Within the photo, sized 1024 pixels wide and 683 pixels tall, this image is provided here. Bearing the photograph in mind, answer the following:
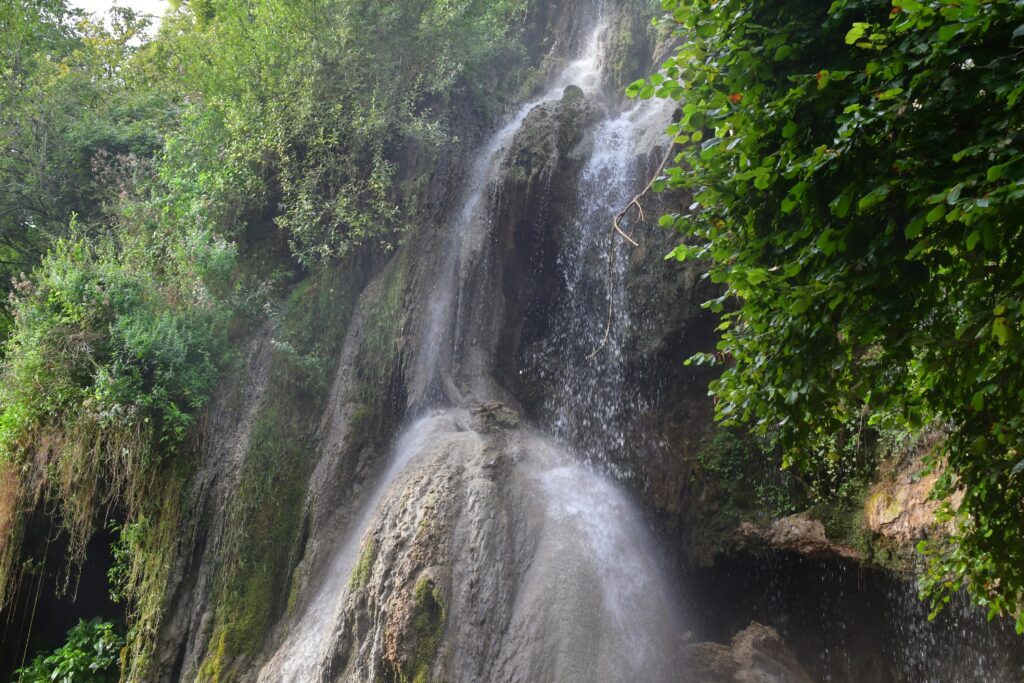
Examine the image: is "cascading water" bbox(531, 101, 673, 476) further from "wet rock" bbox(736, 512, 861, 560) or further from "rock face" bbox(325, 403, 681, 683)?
"rock face" bbox(325, 403, 681, 683)

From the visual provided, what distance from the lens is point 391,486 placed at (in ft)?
28.9

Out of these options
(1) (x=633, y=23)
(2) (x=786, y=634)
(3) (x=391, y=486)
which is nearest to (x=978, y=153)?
(3) (x=391, y=486)

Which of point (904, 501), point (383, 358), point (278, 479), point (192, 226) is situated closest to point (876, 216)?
point (904, 501)

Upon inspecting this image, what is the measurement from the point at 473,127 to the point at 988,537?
1148 cm

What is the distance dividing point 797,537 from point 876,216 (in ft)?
21.1

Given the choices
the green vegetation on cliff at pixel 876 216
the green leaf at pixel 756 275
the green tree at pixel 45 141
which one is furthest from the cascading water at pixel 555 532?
the green tree at pixel 45 141

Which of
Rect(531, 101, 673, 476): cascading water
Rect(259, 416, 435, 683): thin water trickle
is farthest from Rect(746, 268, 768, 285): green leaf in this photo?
Rect(531, 101, 673, 476): cascading water

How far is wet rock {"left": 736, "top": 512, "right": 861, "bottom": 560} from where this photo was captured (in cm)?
917

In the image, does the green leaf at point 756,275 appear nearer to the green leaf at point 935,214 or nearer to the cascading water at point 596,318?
the green leaf at point 935,214

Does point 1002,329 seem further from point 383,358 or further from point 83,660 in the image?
point 83,660

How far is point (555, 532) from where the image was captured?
25.9ft

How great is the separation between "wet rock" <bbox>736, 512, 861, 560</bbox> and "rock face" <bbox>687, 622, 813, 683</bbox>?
4.37 ft

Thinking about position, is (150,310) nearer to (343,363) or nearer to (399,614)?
(343,363)

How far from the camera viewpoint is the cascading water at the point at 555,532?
279 inches
